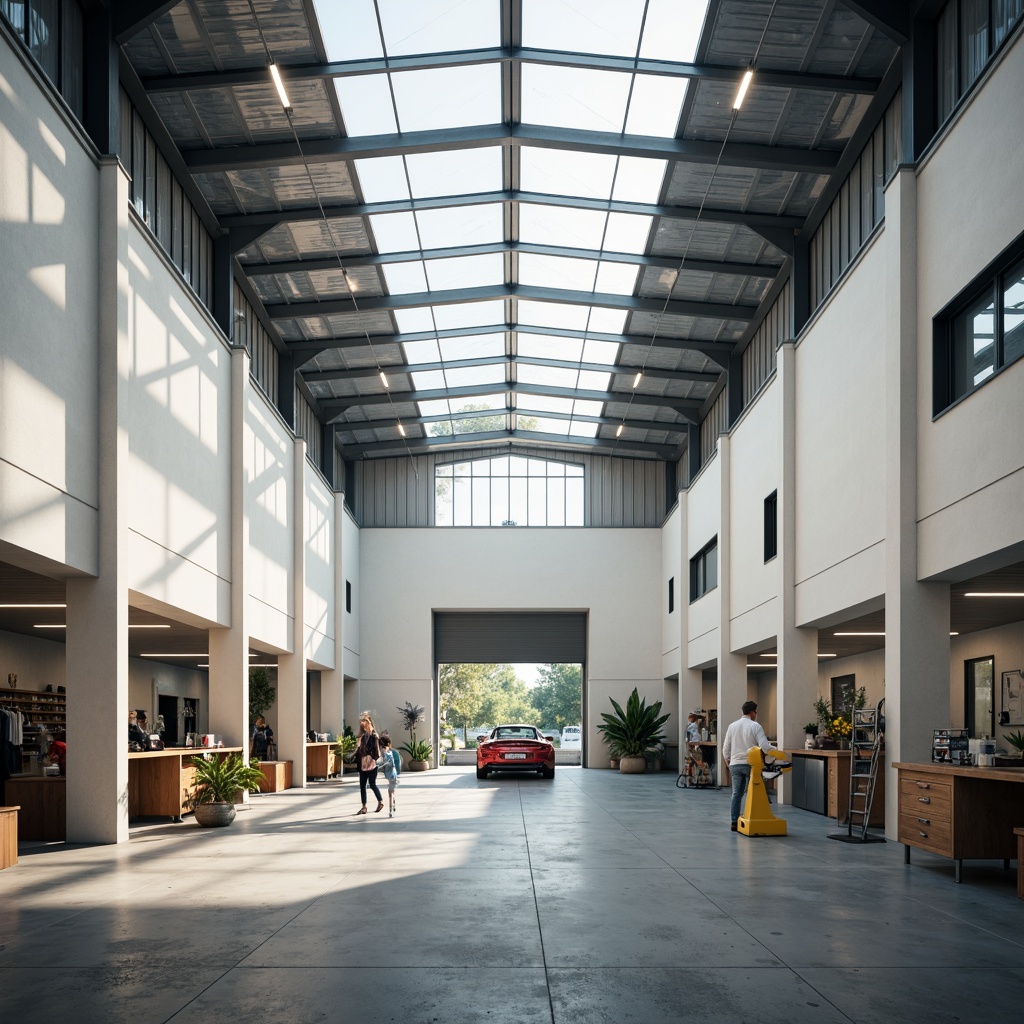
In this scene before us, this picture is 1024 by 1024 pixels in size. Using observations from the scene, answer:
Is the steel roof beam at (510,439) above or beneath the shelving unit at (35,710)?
above

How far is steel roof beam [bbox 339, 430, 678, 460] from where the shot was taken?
31.3 m

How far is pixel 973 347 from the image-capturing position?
Result: 1070 centimetres

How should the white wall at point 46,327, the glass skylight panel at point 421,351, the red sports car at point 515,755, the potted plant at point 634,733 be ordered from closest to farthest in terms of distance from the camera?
the white wall at point 46,327
the glass skylight panel at point 421,351
the red sports car at point 515,755
the potted plant at point 634,733

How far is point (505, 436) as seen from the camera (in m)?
31.6

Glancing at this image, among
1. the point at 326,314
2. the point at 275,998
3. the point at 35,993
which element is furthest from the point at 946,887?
the point at 326,314

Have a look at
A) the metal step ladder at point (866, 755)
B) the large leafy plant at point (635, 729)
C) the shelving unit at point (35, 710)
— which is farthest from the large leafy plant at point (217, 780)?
the large leafy plant at point (635, 729)

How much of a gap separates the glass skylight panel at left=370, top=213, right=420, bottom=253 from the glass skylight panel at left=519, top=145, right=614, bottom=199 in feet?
6.96

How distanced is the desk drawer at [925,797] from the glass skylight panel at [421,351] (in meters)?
16.0

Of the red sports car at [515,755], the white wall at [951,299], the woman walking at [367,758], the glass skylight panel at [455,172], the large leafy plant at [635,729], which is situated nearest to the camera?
the white wall at [951,299]

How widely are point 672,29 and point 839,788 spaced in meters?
10.1

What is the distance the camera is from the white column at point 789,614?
56.1 ft

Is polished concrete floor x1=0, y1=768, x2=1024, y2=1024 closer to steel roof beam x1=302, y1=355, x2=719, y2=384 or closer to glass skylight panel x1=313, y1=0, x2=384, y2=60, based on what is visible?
glass skylight panel x1=313, y1=0, x2=384, y2=60

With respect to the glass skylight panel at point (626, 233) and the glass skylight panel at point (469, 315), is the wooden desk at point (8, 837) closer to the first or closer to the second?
the glass skylight panel at point (626, 233)

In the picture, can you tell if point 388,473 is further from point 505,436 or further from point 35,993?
point 35,993
